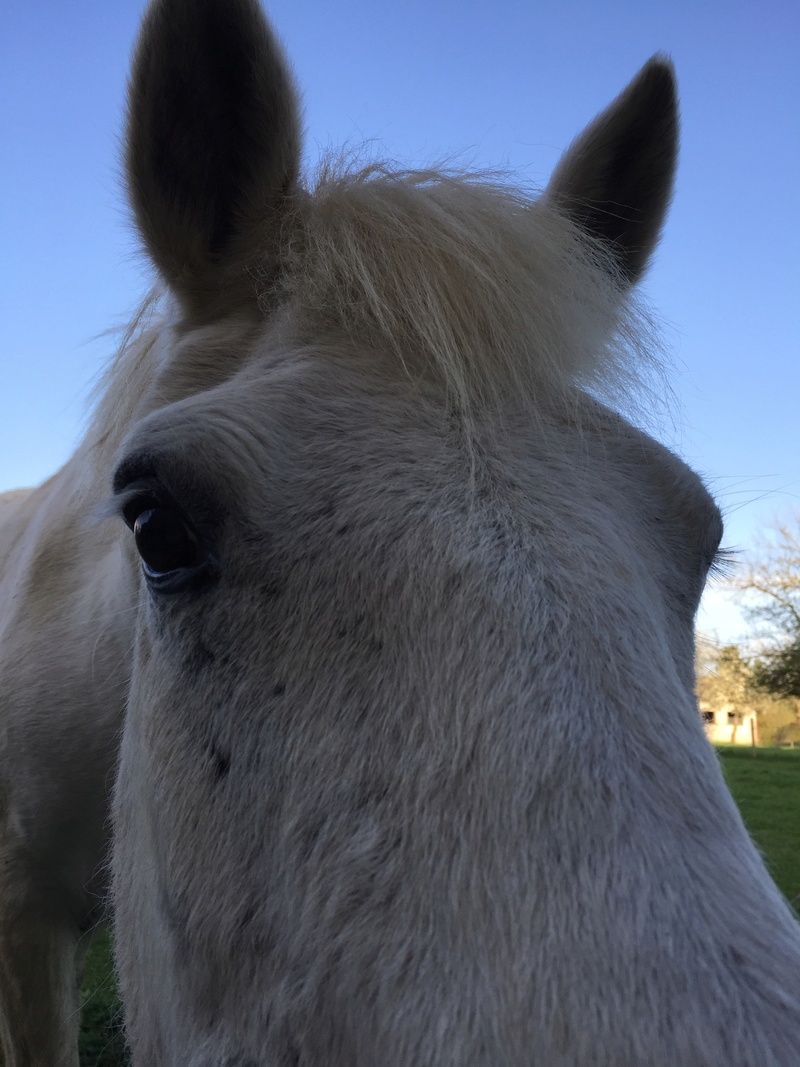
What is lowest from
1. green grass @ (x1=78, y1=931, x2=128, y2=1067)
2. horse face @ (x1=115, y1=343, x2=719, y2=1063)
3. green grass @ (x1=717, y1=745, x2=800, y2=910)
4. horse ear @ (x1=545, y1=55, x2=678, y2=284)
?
green grass @ (x1=78, y1=931, x2=128, y2=1067)

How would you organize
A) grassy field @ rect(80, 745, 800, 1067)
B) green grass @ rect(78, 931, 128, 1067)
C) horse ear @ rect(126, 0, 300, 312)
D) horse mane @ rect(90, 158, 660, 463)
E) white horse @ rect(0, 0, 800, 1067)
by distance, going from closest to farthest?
white horse @ rect(0, 0, 800, 1067) → horse mane @ rect(90, 158, 660, 463) → horse ear @ rect(126, 0, 300, 312) → green grass @ rect(78, 931, 128, 1067) → grassy field @ rect(80, 745, 800, 1067)

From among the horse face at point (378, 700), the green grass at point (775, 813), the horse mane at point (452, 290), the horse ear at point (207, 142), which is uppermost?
the horse ear at point (207, 142)

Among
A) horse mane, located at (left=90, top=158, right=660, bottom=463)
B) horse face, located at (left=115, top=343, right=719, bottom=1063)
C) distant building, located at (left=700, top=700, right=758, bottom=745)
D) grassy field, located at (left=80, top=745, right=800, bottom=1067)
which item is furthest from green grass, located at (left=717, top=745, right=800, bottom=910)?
distant building, located at (left=700, top=700, right=758, bottom=745)

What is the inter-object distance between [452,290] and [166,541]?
0.79 m

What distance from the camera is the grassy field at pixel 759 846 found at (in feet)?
15.4

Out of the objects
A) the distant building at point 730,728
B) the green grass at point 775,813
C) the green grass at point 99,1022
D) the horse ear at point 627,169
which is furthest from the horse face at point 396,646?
the distant building at point 730,728

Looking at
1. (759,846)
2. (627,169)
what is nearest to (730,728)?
(759,846)

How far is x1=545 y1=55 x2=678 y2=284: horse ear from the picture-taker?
2.23m

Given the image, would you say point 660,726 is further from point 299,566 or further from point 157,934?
point 157,934

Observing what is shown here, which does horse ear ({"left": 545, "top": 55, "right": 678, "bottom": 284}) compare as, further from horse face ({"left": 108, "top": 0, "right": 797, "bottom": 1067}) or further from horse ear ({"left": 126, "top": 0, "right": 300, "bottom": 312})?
horse ear ({"left": 126, "top": 0, "right": 300, "bottom": 312})

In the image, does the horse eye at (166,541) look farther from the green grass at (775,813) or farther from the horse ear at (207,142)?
the green grass at (775,813)

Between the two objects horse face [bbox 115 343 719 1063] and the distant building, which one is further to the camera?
the distant building

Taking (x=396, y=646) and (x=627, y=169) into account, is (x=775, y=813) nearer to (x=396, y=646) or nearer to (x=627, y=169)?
(x=627, y=169)

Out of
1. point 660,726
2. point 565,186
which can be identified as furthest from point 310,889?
point 565,186
